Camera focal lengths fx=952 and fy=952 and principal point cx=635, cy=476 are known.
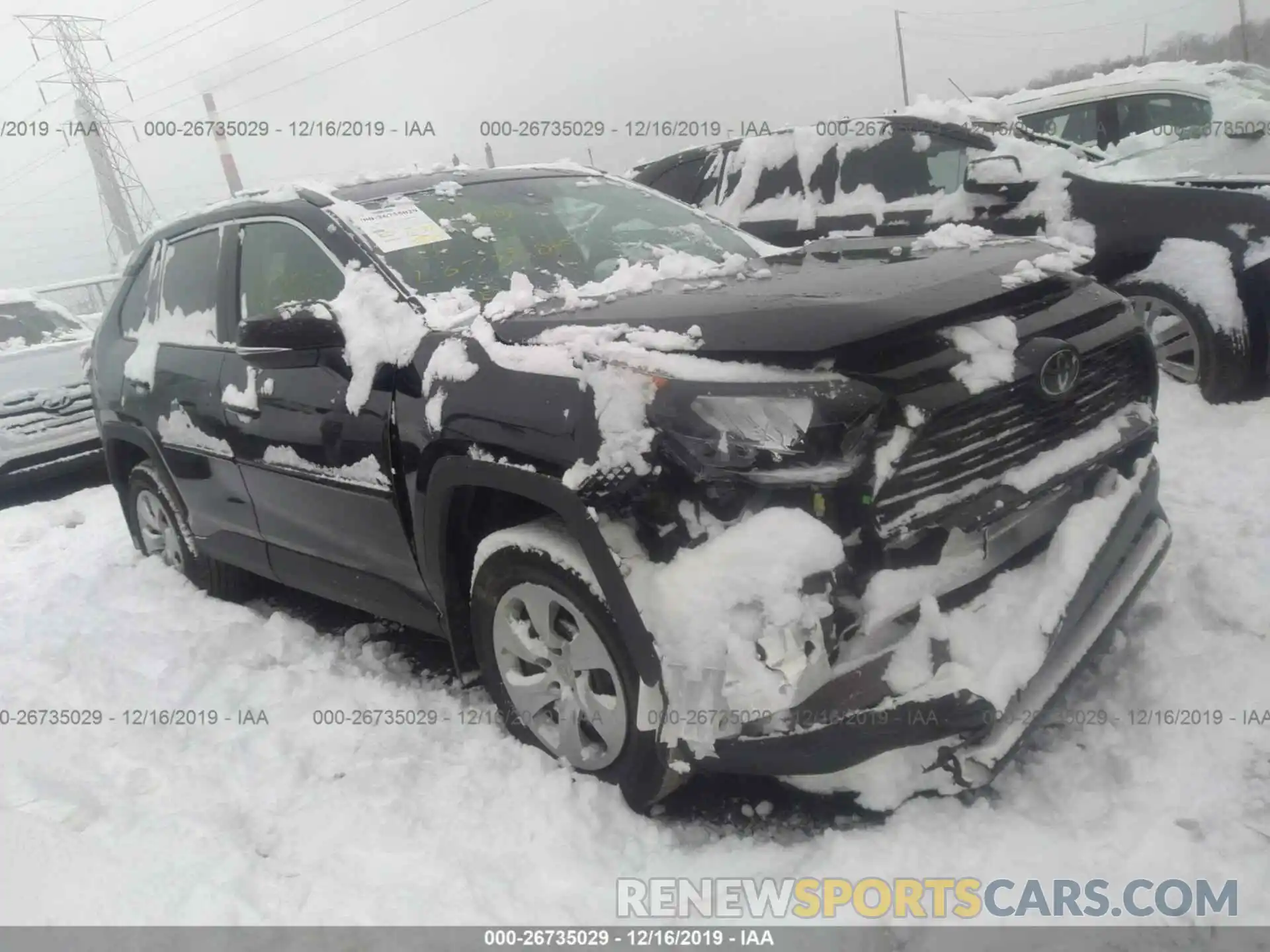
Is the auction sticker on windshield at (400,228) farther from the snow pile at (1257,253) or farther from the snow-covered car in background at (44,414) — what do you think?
the snow-covered car in background at (44,414)

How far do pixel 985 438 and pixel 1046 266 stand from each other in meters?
0.71

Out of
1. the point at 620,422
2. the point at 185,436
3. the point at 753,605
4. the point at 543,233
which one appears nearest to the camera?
the point at 753,605

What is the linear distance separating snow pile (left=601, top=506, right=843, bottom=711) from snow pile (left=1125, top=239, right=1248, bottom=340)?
3.85m

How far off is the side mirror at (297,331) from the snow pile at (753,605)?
4.78ft

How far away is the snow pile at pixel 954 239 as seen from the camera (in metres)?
3.00

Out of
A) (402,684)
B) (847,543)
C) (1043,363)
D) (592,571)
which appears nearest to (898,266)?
(1043,363)

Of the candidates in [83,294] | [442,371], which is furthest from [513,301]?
[83,294]

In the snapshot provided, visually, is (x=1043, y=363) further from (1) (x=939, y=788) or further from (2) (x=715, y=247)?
(2) (x=715, y=247)

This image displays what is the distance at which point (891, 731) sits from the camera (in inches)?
84.1

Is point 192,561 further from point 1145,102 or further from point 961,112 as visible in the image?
point 1145,102

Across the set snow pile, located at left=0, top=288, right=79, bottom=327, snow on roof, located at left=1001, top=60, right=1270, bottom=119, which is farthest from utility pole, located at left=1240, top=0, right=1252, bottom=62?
snow pile, located at left=0, top=288, right=79, bottom=327

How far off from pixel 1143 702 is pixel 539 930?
5.97 feet

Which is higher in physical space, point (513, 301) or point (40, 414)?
point (513, 301)

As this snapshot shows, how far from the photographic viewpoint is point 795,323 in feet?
7.29
